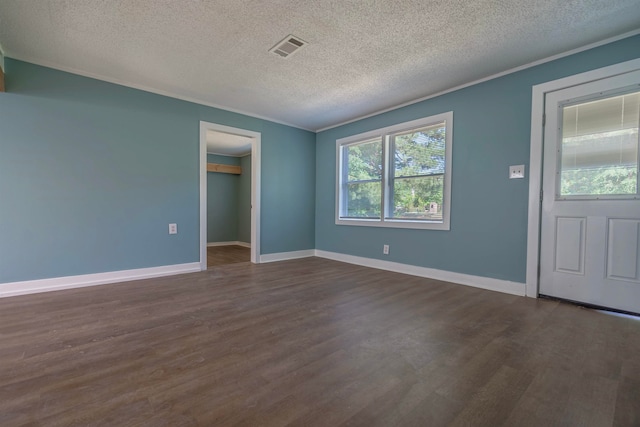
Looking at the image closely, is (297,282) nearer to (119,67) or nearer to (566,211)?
(566,211)

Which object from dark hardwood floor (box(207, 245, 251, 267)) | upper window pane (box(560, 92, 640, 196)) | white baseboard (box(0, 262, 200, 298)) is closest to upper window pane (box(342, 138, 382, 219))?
dark hardwood floor (box(207, 245, 251, 267))

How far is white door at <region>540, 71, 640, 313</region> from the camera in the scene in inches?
91.4

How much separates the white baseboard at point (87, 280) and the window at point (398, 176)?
2.71 meters

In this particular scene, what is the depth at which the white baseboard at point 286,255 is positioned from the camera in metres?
4.64

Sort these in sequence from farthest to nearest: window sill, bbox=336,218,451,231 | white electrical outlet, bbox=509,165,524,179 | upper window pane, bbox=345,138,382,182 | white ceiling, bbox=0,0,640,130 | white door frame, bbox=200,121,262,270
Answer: upper window pane, bbox=345,138,382,182
white door frame, bbox=200,121,262,270
window sill, bbox=336,218,451,231
white electrical outlet, bbox=509,165,524,179
white ceiling, bbox=0,0,640,130

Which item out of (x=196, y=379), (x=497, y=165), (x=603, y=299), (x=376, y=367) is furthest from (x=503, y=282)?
(x=196, y=379)

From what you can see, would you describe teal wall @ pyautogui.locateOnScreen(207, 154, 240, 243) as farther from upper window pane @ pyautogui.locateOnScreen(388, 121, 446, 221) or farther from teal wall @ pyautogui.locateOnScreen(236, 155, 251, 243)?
upper window pane @ pyautogui.locateOnScreen(388, 121, 446, 221)

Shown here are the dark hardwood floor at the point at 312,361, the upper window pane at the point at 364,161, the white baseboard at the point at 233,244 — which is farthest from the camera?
the white baseboard at the point at 233,244

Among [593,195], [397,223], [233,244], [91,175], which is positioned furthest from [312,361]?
[233,244]

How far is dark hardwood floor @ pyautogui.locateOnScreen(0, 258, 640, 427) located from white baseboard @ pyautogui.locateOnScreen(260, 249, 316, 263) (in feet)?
6.15

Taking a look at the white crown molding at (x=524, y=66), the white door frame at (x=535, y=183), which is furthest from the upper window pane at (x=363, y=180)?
the white door frame at (x=535, y=183)

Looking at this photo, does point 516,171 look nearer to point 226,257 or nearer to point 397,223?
point 397,223

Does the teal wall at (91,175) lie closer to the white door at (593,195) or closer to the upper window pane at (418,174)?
the upper window pane at (418,174)

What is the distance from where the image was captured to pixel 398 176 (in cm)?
402
